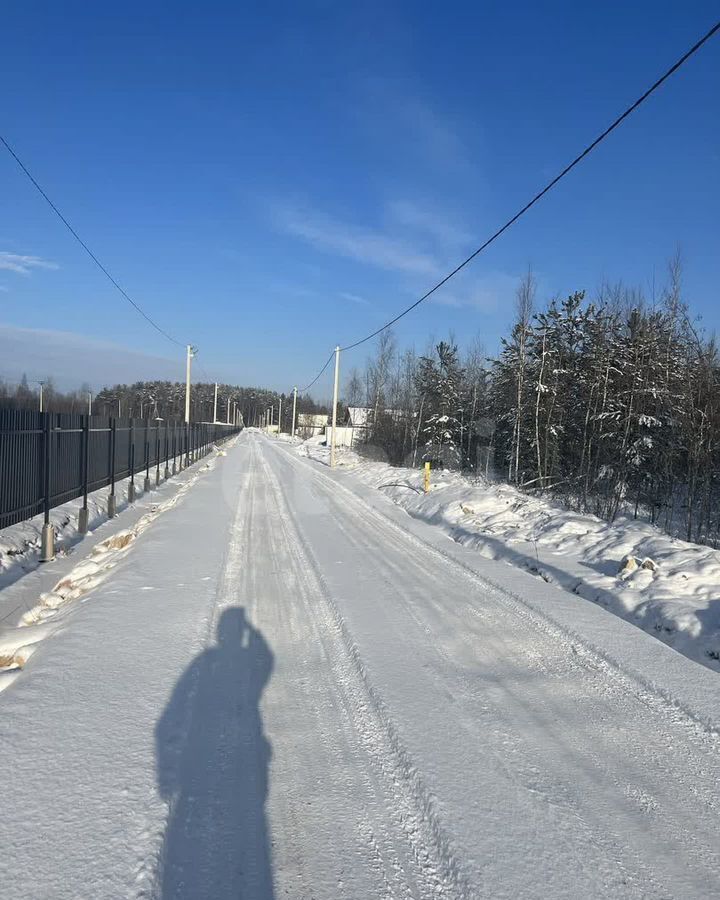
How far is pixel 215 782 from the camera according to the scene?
3.34 metres

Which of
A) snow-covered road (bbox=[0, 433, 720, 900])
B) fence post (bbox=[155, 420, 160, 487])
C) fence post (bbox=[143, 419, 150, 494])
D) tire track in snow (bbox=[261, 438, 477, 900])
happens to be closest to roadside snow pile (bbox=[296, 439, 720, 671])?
snow-covered road (bbox=[0, 433, 720, 900])

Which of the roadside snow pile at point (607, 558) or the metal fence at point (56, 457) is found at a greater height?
the metal fence at point (56, 457)

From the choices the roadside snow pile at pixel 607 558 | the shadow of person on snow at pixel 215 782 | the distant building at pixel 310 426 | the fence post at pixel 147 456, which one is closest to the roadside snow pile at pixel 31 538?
the shadow of person on snow at pixel 215 782

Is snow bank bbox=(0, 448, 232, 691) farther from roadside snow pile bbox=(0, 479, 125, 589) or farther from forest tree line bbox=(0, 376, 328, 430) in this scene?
forest tree line bbox=(0, 376, 328, 430)

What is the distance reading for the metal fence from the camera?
28.3 feet

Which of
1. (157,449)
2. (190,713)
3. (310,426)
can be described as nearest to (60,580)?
(190,713)

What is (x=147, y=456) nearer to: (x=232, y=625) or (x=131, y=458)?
(x=131, y=458)

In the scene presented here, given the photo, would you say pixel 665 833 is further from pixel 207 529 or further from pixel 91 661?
pixel 207 529

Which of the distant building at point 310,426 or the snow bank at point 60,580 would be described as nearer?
the snow bank at point 60,580

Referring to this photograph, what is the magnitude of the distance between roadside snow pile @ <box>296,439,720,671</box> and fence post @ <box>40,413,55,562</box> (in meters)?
7.66

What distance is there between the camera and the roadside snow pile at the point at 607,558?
6848mm

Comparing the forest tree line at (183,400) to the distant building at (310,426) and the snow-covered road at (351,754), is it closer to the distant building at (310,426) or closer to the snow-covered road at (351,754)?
the distant building at (310,426)

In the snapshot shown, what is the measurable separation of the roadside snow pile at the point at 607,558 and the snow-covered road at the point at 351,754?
2.37 feet

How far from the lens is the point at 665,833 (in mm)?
3125
